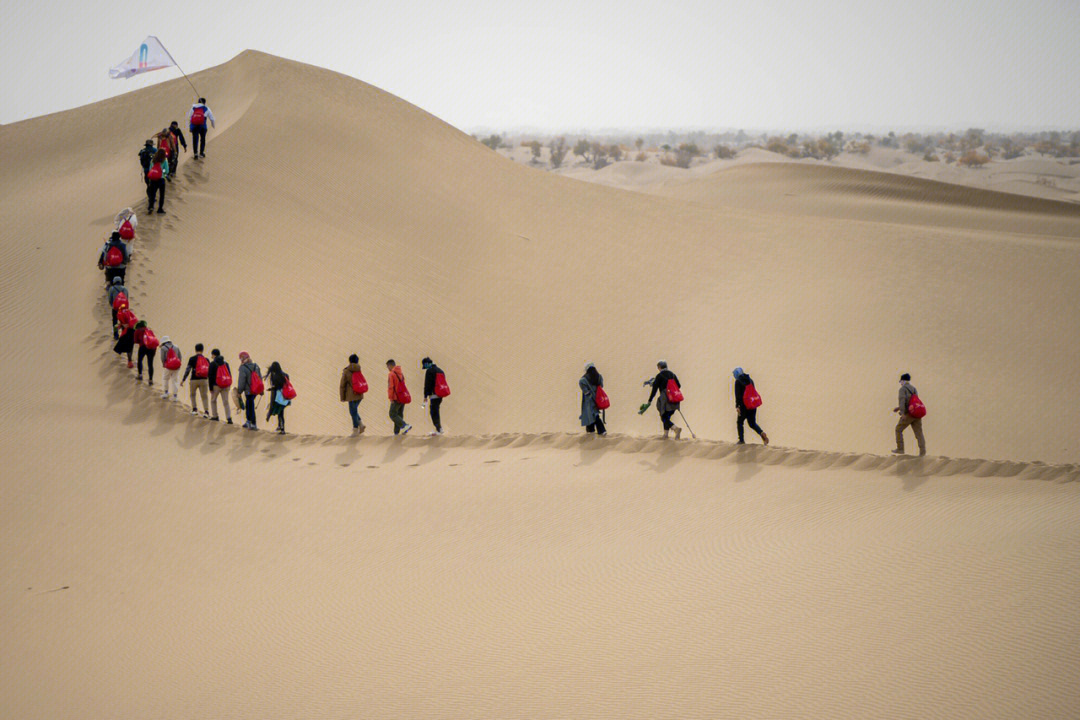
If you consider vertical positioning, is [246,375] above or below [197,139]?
below

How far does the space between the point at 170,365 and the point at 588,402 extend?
6.24 metres

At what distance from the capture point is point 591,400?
11.8m

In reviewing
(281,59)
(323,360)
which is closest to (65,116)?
(281,59)

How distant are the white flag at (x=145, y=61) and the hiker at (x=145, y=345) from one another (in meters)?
9.56

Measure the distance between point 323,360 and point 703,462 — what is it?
849cm

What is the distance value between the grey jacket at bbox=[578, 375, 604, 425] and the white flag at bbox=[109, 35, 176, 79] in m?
14.5

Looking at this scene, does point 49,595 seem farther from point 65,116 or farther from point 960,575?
point 65,116

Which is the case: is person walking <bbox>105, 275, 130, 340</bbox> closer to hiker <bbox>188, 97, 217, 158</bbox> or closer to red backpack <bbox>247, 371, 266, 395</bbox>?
red backpack <bbox>247, 371, 266, 395</bbox>

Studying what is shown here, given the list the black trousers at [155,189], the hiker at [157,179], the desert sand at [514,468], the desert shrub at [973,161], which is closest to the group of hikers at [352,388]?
the desert sand at [514,468]

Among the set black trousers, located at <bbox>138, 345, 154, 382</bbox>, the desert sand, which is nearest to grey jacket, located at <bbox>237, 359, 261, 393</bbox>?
the desert sand

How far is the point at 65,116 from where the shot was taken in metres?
29.1

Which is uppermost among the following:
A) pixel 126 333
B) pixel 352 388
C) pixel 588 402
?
pixel 126 333

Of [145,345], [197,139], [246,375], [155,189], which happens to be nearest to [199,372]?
[246,375]

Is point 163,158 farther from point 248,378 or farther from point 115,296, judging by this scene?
point 248,378
